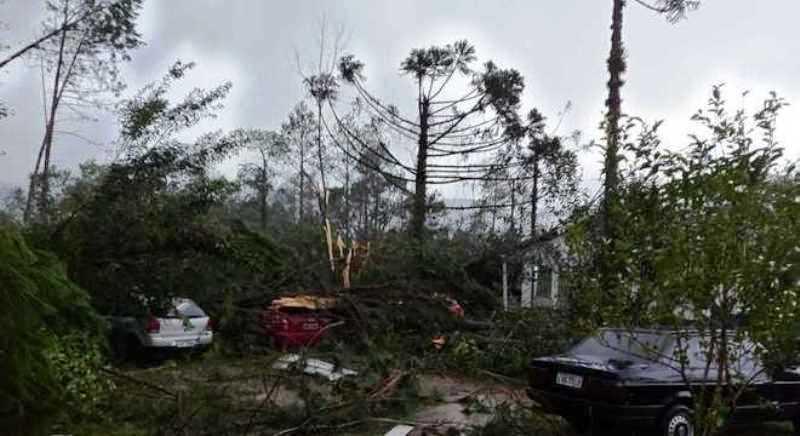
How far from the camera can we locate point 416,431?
750 cm

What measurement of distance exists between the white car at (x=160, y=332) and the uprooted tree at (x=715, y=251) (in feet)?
28.3

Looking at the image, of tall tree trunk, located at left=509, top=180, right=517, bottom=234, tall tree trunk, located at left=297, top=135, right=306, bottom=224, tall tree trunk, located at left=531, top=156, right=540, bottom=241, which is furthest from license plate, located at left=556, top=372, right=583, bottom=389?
tall tree trunk, located at left=297, top=135, right=306, bottom=224

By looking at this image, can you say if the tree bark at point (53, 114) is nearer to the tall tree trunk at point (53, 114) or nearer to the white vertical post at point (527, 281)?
the tall tree trunk at point (53, 114)

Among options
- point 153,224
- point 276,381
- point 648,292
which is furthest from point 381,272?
point 648,292

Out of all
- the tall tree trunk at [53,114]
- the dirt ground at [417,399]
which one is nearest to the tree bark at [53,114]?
the tall tree trunk at [53,114]

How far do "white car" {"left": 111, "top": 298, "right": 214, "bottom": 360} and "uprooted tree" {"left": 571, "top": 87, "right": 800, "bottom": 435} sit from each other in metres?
8.64

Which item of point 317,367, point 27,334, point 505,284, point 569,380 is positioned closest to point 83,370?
point 317,367

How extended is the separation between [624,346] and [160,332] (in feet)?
26.4

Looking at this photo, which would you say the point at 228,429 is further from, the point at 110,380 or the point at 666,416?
the point at 666,416

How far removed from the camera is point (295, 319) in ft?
42.1

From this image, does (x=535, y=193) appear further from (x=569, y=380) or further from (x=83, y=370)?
(x=83, y=370)

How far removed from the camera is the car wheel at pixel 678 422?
689 cm

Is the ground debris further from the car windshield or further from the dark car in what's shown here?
the car windshield

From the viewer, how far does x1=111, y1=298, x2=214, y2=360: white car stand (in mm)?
11688
